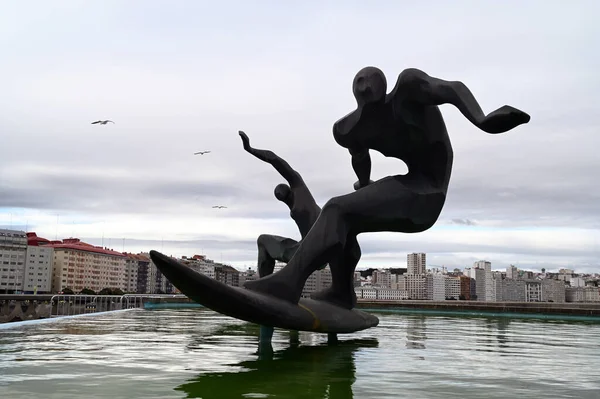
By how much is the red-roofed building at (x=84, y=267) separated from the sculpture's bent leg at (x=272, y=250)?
129m

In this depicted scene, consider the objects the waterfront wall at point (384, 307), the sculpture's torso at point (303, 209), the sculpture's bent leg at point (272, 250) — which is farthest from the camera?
the waterfront wall at point (384, 307)

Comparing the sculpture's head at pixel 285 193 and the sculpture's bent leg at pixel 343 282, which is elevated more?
the sculpture's head at pixel 285 193

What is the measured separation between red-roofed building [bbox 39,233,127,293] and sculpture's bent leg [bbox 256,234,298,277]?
129 metres

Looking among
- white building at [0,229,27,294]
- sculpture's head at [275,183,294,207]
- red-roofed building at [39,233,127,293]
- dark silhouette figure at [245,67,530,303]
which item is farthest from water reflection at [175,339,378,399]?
red-roofed building at [39,233,127,293]

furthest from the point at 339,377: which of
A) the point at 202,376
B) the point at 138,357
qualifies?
the point at 138,357

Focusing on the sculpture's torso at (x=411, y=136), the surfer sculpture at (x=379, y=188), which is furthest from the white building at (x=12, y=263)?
the sculpture's torso at (x=411, y=136)

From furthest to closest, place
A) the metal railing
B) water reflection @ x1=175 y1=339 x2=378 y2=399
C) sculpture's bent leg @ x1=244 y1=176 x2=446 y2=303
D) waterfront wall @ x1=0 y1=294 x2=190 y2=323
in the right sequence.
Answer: waterfront wall @ x1=0 y1=294 x2=190 y2=323 < the metal railing < sculpture's bent leg @ x1=244 y1=176 x2=446 y2=303 < water reflection @ x1=175 y1=339 x2=378 y2=399

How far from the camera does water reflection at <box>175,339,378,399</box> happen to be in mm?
3971

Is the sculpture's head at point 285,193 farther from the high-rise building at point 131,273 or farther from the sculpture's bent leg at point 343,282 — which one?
the high-rise building at point 131,273

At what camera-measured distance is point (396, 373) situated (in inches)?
195

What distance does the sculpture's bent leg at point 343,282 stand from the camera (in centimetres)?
781

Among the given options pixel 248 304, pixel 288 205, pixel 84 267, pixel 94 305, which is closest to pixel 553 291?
pixel 84 267

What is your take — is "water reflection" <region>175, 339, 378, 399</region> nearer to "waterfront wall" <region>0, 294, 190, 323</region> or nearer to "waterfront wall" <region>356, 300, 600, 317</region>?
"waterfront wall" <region>0, 294, 190, 323</region>

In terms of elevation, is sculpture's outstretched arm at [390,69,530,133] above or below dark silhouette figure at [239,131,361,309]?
above
